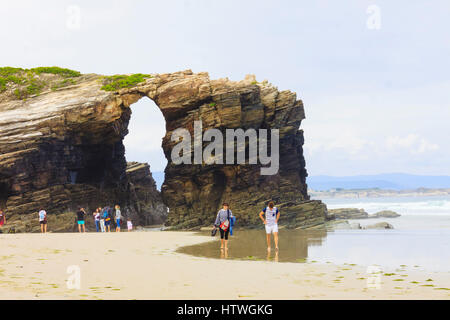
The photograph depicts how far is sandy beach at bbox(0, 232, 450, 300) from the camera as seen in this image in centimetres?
1042

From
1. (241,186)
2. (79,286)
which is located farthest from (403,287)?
(241,186)

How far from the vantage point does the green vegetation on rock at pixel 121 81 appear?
141 feet

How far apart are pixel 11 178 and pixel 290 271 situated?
30623 mm

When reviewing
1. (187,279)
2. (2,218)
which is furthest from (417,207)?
(187,279)

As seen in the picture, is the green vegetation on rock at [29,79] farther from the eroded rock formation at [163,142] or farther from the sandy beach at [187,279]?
the sandy beach at [187,279]

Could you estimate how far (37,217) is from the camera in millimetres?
39219

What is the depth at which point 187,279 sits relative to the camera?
12602 mm

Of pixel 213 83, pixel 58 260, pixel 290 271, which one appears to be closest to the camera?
pixel 290 271

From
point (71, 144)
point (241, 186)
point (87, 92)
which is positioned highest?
point (87, 92)

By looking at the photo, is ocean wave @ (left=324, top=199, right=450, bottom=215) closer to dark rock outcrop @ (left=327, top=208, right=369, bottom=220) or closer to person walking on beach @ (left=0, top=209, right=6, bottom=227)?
dark rock outcrop @ (left=327, top=208, right=369, bottom=220)

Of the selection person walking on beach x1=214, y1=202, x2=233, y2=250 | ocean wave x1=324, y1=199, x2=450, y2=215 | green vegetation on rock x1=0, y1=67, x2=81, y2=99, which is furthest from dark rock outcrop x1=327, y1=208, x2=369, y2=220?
person walking on beach x1=214, y1=202, x2=233, y2=250

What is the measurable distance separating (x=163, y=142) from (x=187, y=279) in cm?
3174
